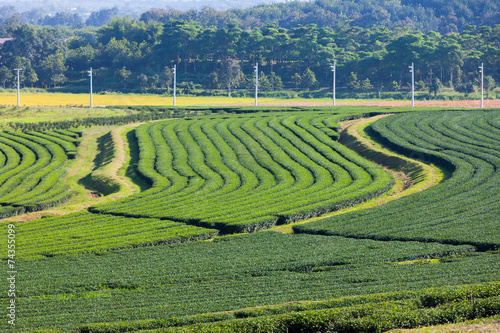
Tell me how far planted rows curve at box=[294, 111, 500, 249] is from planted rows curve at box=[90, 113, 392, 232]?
3.93m

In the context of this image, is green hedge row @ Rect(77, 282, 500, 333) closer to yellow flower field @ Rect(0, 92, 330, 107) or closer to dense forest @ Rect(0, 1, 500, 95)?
yellow flower field @ Rect(0, 92, 330, 107)

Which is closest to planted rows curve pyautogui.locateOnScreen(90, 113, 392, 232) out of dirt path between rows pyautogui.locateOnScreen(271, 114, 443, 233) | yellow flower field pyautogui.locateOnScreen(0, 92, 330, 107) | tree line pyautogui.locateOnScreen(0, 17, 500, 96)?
dirt path between rows pyautogui.locateOnScreen(271, 114, 443, 233)

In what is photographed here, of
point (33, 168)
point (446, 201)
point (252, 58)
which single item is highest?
point (252, 58)

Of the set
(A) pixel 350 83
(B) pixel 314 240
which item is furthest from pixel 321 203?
(A) pixel 350 83

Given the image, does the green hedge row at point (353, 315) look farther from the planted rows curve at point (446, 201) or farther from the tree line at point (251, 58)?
the tree line at point (251, 58)

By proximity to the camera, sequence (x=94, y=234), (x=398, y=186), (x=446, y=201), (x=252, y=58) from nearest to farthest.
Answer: (x=94, y=234)
(x=446, y=201)
(x=398, y=186)
(x=252, y=58)

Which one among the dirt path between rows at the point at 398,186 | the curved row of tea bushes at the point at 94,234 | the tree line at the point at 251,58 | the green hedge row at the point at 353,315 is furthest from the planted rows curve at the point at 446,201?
the tree line at the point at 251,58

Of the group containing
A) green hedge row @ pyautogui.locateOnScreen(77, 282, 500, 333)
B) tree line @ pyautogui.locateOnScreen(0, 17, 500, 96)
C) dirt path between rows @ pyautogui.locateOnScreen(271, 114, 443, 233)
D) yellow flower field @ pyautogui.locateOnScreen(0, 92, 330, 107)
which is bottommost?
green hedge row @ pyautogui.locateOnScreen(77, 282, 500, 333)

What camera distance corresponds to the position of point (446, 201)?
3888 cm

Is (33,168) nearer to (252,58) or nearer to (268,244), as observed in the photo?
(268,244)

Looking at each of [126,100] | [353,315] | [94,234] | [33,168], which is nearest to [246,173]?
[94,234]

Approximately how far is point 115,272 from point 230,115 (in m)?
56.7

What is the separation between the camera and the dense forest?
443 ft

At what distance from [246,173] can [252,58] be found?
110184 mm
